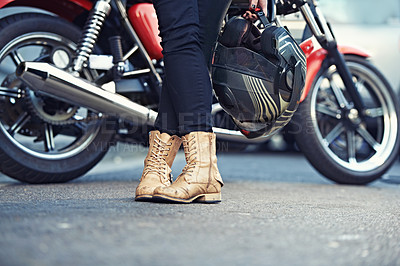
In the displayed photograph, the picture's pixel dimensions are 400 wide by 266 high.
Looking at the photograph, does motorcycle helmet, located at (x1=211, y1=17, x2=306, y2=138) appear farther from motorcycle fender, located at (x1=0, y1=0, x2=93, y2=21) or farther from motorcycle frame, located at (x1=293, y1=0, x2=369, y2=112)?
motorcycle fender, located at (x1=0, y1=0, x2=93, y2=21)

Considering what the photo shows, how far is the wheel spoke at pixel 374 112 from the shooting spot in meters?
2.89

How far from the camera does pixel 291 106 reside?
187cm

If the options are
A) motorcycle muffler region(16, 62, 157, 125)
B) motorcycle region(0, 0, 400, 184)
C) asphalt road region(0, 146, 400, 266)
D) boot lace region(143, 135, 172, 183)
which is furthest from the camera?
motorcycle region(0, 0, 400, 184)

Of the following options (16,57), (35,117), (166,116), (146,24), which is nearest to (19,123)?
(35,117)

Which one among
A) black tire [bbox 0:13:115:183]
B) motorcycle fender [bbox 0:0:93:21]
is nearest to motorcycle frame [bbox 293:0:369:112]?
motorcycle fender [bbox 0:0:93:21]

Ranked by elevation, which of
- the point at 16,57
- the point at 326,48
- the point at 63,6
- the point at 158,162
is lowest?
the point at 158,162

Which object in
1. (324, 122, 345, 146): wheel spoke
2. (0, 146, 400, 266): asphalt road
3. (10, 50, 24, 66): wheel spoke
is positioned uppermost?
(10, 50, 24, 66): wheel spoke

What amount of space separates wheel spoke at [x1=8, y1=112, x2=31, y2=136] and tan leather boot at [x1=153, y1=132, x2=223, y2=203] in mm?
1045

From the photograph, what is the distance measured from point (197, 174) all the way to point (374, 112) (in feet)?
5.70

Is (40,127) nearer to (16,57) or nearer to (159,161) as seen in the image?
(16,57)

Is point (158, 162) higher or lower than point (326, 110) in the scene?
lower

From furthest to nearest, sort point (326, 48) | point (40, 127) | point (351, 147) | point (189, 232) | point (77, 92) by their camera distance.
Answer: point (351, 147), point (326, 48), point (40, 127), point (77, 92), point (189, 232)

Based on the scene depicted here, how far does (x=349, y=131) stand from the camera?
2920mm

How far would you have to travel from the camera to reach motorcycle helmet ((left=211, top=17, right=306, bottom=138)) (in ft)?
5.86
